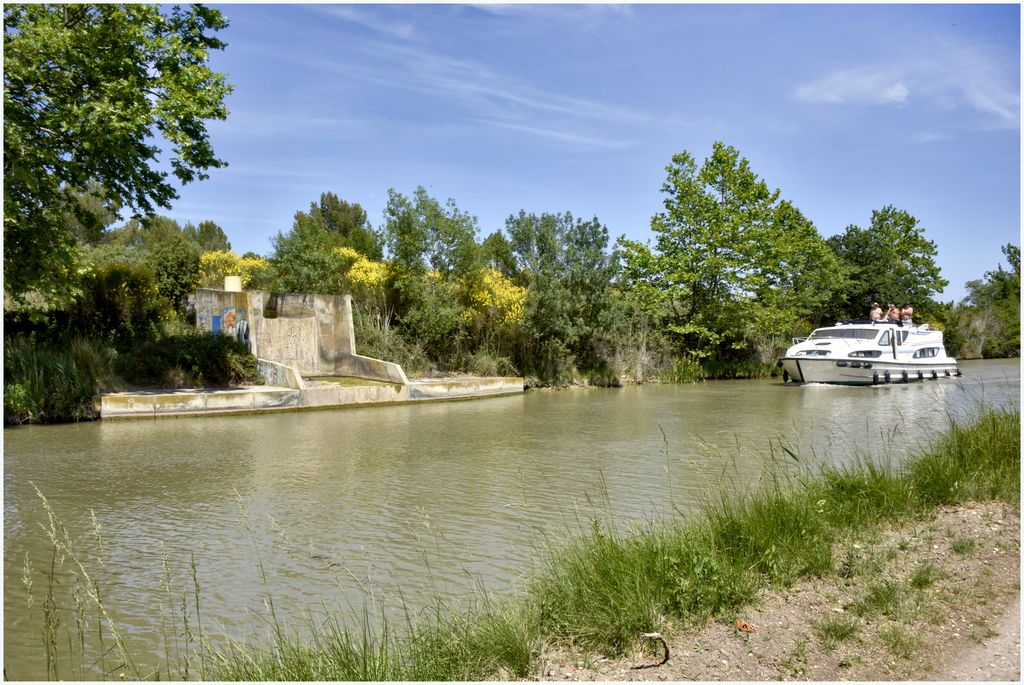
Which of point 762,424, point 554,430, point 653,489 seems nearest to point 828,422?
point 762,424

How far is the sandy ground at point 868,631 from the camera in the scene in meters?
3.84

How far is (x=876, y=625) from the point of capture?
4328 millimetres

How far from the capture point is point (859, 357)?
28812 mm

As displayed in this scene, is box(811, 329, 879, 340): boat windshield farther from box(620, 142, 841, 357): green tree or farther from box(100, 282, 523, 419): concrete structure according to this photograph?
box(100, 282, 523, 419): concrete structure

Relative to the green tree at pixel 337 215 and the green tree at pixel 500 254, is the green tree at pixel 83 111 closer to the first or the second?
the green tree at pixel 500 254

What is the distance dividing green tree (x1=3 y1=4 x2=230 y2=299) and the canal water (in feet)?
12.6

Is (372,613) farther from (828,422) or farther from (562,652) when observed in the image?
(828,422)

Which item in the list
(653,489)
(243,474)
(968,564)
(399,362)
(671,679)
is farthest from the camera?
(399,362)

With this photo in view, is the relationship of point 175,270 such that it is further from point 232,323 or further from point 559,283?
point 559,283

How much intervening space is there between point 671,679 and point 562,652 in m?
0.67

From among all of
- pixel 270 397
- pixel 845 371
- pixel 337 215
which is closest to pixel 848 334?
pixel 845 371

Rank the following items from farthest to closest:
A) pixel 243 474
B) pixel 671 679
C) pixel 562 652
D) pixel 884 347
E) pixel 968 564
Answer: pixel 884 347 → pixel 243 474 → pixel 968 564 → pixel 562 652 → pixel 671 679

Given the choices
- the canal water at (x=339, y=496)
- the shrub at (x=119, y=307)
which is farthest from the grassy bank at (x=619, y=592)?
the shrub at (x=119, y=307)

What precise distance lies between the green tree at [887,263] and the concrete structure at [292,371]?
26.2 meters
